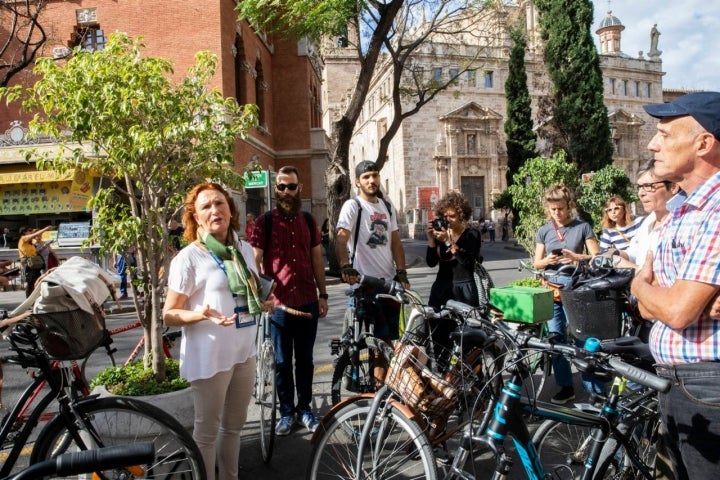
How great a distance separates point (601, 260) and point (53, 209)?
20.5 meters

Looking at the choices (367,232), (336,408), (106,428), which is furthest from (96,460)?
(367,232)

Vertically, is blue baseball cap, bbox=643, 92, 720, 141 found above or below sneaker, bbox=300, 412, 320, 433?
above

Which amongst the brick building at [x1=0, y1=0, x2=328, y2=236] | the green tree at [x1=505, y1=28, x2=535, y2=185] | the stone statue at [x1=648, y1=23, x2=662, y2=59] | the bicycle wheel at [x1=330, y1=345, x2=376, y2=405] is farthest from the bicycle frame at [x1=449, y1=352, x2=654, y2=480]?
the stone statue at [x1=648, y1=23, x2=662, y2=59]

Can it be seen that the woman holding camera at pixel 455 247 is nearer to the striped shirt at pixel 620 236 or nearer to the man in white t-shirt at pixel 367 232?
the man in white t-shirt at pixel 367 232

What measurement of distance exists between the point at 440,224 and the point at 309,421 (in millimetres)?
2041

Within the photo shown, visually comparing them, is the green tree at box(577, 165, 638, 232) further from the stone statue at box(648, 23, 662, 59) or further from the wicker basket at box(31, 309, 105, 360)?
the stone statue at box(648, 23, 662, 59)

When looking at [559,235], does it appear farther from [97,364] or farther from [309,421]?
[97,364]

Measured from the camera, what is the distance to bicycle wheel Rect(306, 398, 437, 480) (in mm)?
2619

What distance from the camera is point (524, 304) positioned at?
3.17m

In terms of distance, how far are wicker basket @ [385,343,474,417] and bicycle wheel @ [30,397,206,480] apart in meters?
1.11

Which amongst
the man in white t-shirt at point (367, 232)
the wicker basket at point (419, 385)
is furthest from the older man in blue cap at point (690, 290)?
the man in white t-shirt at point (367, 232)

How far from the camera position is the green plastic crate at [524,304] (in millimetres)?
3135

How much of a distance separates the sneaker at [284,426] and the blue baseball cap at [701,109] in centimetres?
355

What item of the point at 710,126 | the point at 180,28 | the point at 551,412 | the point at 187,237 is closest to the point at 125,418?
the point at 187,237
